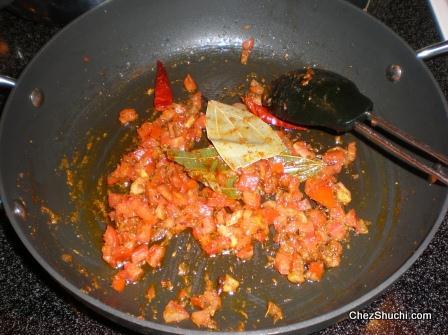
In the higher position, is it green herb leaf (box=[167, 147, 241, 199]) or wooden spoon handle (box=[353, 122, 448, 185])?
wooden spoon handle (box=[353, 122, 448, 185])

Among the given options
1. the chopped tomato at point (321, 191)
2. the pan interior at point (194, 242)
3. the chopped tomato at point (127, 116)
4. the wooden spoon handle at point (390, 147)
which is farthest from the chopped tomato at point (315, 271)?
the chopped tomato at point (127, 116)

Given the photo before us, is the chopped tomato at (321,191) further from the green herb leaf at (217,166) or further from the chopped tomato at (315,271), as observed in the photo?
the chopped tomato at (315,271)

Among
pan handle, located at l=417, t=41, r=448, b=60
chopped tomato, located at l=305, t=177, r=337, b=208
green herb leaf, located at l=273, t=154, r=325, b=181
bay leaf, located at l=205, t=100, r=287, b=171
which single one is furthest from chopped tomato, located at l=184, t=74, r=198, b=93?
pan handle, located at l=417, t=41, r=448, b=60

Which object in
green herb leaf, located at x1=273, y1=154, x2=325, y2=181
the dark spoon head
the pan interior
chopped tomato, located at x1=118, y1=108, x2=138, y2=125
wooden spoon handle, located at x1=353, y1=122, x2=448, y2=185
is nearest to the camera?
wooden spoon handle, located at x1=353, y1=122, x2=448, y2=185

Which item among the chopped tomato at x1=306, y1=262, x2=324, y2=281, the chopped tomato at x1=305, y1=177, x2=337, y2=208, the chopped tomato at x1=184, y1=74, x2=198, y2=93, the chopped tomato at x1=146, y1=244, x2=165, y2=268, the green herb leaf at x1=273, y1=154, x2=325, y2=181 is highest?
the chopped tomato at x1=184, y1=74, x2=198, y2=93

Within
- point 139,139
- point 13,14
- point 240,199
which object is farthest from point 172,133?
point 13,14

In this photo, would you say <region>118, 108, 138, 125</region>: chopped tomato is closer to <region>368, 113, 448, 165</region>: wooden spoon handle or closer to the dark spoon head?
the dark spoon head
